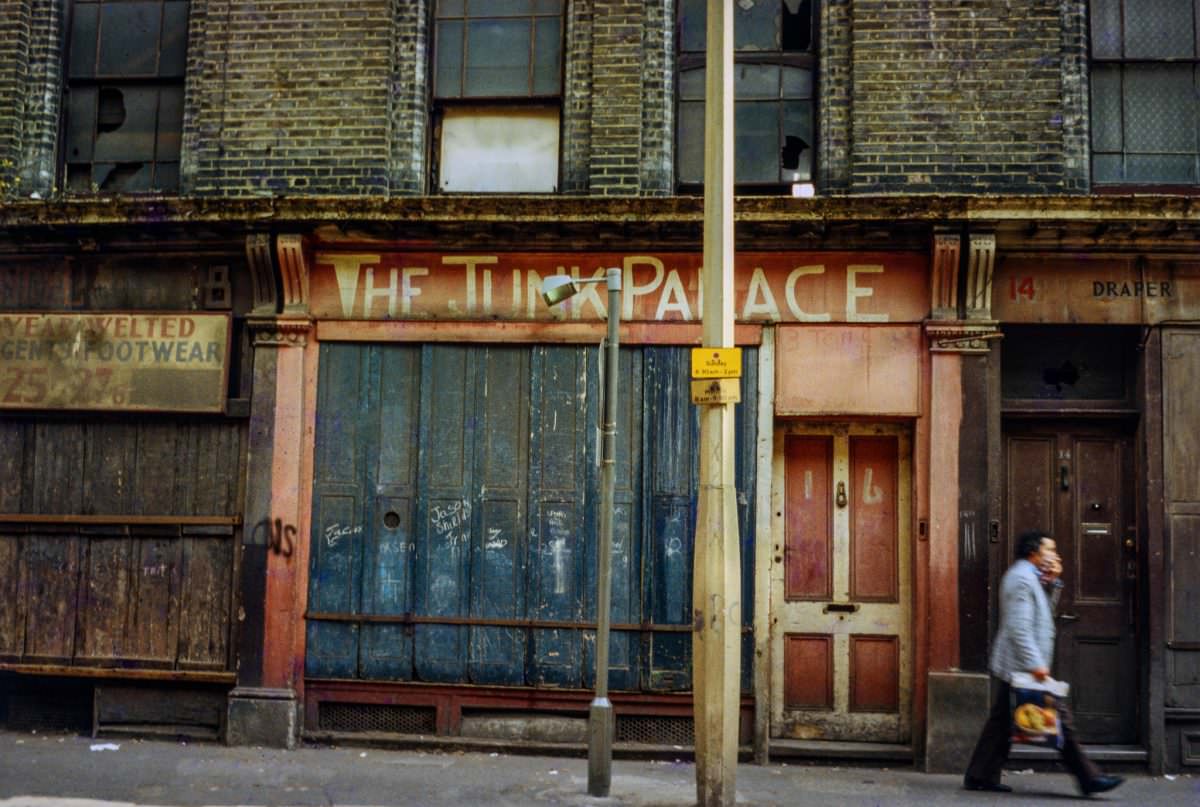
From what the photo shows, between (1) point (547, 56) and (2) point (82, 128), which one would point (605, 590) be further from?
(2) point (82, 128)

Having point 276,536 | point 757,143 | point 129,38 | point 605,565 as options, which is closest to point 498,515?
point 605,565

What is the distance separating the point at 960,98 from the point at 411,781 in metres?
6.95

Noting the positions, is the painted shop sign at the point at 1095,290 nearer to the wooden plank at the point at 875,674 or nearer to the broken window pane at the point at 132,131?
the wooden plank at the point at 875,674

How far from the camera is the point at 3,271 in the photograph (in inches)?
401

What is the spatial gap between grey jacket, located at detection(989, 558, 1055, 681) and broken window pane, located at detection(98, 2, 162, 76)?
871 centimetres

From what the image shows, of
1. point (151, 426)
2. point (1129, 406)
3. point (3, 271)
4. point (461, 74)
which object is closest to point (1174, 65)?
point (1129, 406)

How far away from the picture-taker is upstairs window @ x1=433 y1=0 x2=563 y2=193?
10.0 m

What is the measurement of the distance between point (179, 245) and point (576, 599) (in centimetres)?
457

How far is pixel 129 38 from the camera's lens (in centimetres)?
1054

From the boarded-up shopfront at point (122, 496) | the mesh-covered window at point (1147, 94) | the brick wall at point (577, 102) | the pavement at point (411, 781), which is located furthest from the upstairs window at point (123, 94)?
the mesh-covered window at point (1147, 94)

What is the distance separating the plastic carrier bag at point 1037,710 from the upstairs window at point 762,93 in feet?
14.8

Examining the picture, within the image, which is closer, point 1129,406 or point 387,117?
point 1129,406

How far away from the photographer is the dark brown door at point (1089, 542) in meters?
9.13

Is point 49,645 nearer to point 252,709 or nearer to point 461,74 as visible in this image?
point 252,709
